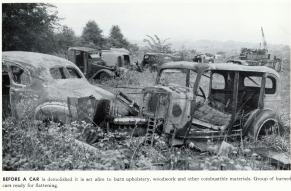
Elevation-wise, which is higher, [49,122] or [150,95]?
[150,95]

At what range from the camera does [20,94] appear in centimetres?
486

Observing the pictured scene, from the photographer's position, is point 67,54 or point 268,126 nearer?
point 268,126

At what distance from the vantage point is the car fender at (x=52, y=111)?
4.62 metres

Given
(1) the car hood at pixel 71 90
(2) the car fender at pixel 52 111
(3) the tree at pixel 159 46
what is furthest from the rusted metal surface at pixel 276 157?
(3) the tree at pixel 159 46

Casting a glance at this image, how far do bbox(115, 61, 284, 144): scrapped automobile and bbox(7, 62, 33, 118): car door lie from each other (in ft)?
4.14

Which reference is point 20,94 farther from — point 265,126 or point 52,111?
point 265,126

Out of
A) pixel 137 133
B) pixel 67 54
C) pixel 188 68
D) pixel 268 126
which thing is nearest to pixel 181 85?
pixel 188 68

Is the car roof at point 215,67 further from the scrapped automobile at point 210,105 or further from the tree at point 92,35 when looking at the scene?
the tree at point 92,35

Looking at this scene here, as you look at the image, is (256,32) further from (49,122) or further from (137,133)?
(49,122)

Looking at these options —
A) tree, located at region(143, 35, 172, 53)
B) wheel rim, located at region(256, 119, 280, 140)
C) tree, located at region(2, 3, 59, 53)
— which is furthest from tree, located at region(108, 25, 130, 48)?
wheel rim, located at region(256, 119, 280, 140)

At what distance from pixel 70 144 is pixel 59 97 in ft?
3.25

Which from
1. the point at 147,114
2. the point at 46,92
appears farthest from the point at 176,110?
the point at 46,92

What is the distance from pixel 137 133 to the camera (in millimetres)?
4691
